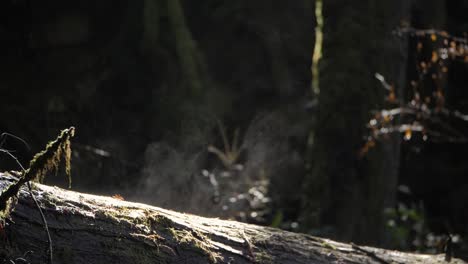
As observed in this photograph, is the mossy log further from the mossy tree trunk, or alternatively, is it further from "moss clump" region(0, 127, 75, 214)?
the mossy tree trunk

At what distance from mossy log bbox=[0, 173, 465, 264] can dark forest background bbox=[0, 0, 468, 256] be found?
2.78 meters

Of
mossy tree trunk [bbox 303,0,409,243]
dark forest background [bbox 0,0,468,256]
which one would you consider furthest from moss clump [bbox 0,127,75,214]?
mossy tree trunk [bbox 303,0,409,243]

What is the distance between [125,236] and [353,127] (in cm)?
447

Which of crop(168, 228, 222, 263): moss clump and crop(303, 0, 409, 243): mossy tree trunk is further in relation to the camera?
crop(303, 0, 409, 243): mossy tree trunk

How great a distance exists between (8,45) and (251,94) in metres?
3.52

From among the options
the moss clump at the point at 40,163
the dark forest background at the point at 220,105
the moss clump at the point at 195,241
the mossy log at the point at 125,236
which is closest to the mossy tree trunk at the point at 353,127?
the dark forest background at the point at 220,105

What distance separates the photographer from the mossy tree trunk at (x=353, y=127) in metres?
6.60

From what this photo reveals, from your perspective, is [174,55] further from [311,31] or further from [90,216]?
[90,216]

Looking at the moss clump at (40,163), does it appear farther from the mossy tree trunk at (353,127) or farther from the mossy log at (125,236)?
the mossy tree trunk at (353,127)

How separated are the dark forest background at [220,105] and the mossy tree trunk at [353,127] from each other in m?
0.01

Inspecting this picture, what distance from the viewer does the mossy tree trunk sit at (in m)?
6.60

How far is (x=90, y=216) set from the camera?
2.52 meters

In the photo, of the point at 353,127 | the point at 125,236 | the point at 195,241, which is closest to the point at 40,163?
the point at 125,236

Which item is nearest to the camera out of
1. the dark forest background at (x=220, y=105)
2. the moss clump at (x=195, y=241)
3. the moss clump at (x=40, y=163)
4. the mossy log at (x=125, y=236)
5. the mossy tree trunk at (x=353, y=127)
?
the moss clump at (x=40, y=163)
